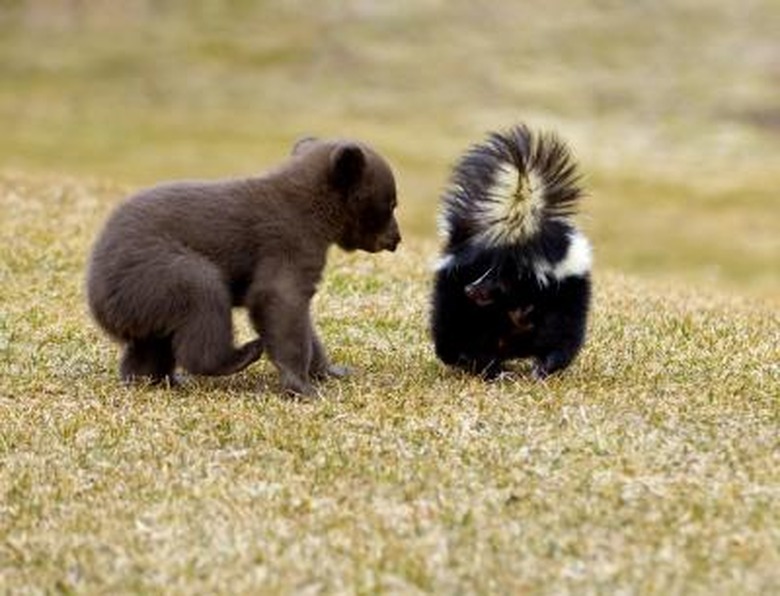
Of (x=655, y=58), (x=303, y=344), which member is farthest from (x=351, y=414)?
(x=655, y=58)

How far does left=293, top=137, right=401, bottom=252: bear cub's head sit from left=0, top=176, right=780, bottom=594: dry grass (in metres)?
1.16

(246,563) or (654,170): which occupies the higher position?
(246,563)

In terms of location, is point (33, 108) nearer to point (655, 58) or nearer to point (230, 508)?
point (655, 58)

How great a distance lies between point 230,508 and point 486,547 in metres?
1.64

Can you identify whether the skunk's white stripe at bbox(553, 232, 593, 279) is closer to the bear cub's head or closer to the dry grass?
the dry grass

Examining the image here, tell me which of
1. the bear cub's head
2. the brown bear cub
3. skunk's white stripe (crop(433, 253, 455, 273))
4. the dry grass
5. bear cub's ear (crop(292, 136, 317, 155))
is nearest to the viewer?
the dry grass

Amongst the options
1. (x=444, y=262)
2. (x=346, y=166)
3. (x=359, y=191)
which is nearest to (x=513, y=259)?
(x=444, y=262)

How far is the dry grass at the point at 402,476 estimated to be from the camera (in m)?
8.12

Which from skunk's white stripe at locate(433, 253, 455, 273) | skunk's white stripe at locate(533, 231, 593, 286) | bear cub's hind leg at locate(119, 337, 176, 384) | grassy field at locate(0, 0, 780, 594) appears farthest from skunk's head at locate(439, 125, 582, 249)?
bear cub's hind leg at locate(119, 337, 176, 384)

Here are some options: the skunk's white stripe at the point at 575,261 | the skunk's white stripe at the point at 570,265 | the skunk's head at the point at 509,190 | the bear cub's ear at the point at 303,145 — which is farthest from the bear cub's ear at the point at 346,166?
the skunk's white stripe at the point at 575,261

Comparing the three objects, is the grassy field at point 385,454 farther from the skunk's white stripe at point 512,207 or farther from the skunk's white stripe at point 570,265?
the skunk's white stripe at point 512,207

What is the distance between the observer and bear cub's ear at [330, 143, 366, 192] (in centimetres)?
1216

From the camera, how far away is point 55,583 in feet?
26.8

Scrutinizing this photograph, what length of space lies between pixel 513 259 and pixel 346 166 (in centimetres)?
149
